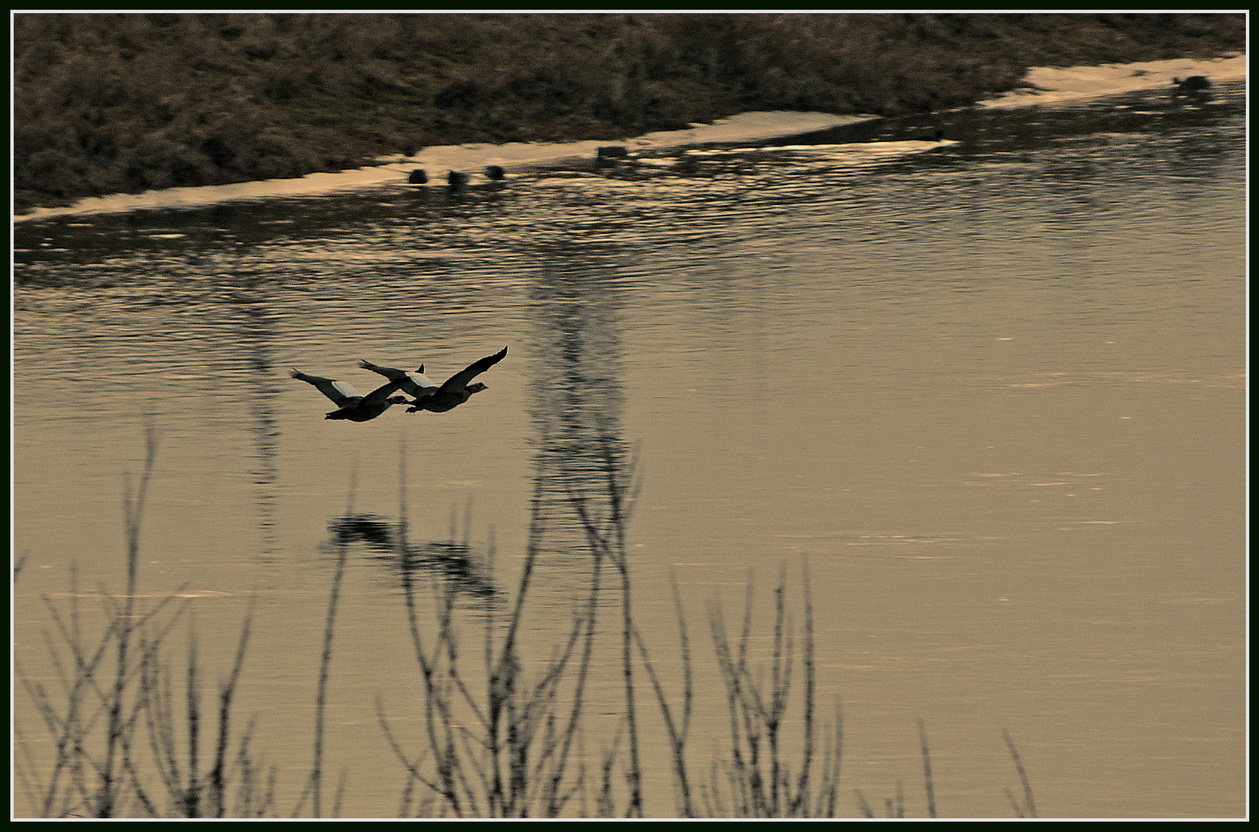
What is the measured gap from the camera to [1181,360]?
14414 millimetres

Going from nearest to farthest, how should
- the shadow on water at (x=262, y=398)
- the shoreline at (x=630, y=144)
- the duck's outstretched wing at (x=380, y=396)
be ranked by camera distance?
the duck's outstretched wing at (x=380, y=396) < the shadow on water at (x=262, y=398) < the shoreline at (x=630, y=144)

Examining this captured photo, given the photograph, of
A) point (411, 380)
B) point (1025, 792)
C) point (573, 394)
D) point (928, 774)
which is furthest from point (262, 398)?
point (928, 774)

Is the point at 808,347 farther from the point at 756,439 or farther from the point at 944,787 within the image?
the point at 944,787

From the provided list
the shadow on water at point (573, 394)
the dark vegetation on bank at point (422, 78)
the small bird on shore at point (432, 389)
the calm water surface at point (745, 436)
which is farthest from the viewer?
the dark vegetation on bank at point (422, 78)

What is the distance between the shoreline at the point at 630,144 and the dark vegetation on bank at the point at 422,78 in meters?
Answer: 0.25

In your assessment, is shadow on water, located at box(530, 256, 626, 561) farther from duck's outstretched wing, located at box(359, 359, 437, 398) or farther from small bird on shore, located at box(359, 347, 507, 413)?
duck's outstretched wing, located at box(359, 359, 437, 398)

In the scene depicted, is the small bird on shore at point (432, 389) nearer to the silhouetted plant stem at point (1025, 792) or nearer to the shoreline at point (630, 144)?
the silhouetted plant stem at point (1025, 792)

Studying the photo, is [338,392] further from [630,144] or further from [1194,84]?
[1194,84]

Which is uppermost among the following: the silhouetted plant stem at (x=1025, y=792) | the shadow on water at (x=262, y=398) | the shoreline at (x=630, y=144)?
the shoreline at (x=630, y=144)

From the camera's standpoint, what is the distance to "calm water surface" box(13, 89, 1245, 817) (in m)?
8.52

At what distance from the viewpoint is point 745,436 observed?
1280 cm

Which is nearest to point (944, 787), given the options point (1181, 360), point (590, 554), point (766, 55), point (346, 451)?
point (590, 554)

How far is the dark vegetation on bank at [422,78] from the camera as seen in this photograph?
24.6 metres

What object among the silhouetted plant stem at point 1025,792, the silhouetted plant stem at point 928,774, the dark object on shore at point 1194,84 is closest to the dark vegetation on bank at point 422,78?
the dark object on shore at point 1194,84
